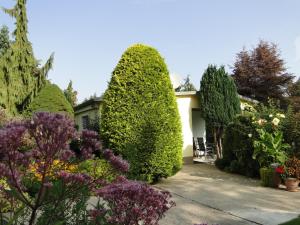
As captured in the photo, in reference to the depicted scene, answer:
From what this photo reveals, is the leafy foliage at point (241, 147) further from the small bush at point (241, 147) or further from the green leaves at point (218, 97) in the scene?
the green leaves at point (218, 97)

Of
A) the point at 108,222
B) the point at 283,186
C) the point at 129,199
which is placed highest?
the point at 129,199

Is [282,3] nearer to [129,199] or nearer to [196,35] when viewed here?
[196,35]

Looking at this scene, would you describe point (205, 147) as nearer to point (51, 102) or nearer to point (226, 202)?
point (51, 102)

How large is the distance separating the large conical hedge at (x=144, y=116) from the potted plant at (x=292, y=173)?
330cm

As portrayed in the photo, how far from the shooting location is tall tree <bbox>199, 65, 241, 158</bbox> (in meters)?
17.1

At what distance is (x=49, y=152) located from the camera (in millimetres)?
1945

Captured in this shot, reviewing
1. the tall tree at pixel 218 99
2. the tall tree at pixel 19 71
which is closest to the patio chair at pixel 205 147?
the tall tree at pixel 218 99

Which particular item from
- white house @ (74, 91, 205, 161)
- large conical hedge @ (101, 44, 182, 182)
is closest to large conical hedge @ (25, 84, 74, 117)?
white house @ (74, 91, 205, 161)

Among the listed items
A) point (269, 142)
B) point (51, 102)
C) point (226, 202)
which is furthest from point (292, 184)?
point (51, 102)

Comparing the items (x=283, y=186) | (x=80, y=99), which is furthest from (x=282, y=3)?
(x=80, y=99)

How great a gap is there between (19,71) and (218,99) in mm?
13864

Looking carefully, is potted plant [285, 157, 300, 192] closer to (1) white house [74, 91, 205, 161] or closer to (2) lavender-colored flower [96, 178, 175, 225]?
(1) white house [74, 91, 205, 161]

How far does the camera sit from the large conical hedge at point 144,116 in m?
10.8

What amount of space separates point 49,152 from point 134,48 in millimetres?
10017
